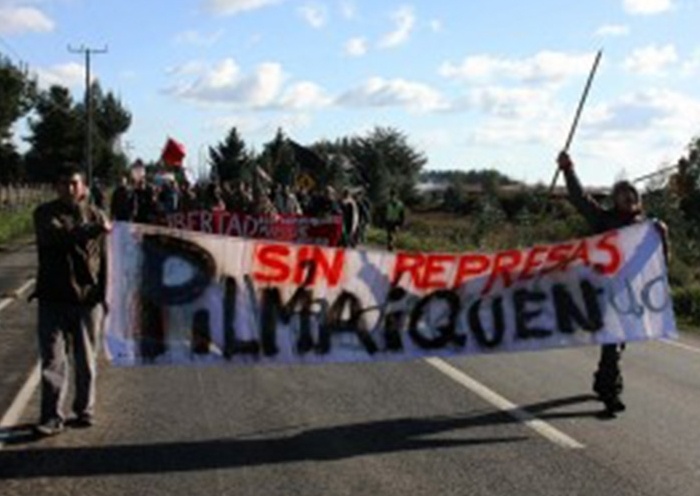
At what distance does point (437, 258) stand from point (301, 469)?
292 centimetres

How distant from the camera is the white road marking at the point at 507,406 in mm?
9094

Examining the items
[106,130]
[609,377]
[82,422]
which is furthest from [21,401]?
[106,130]

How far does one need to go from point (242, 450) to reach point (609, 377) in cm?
335

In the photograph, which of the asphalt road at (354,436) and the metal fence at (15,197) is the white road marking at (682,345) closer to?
the asphalt road at (354,436)

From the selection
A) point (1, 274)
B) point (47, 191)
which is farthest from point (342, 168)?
point (1, 274)

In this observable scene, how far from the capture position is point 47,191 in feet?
263

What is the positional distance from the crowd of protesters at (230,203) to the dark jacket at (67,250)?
16.4m

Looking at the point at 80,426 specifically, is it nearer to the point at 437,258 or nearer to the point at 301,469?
the point at 301,469

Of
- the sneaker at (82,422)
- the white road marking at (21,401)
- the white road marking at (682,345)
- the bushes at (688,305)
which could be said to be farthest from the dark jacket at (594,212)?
the bushes at (688,305)

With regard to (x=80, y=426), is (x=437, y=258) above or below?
above

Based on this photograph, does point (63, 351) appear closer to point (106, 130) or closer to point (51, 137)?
point (51, 137)

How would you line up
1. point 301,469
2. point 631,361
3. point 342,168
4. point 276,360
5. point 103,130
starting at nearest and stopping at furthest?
point 301,469 < point 276,360 < point 631,361 < point 342,168 < point 103,130

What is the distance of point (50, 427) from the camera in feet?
29.2

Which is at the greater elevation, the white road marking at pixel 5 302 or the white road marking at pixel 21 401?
the white road marking at pixel 5 302
